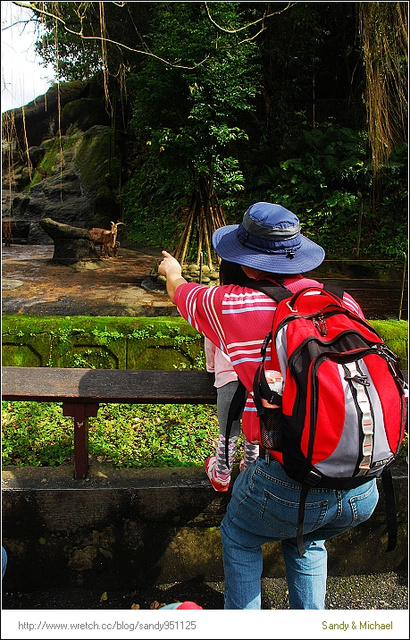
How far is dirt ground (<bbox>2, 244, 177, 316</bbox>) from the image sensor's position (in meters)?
6.78

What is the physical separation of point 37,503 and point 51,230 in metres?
9.11

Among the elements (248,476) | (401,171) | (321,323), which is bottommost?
(248,476)

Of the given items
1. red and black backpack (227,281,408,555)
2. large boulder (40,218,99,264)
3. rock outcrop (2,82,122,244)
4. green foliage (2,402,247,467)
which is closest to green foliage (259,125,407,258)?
large boulder (40,218,99,264)

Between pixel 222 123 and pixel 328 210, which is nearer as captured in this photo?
pixel 222 123

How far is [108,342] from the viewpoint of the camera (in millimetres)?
3557

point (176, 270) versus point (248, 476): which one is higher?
point (176, 270)

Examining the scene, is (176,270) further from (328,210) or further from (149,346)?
(328,210)

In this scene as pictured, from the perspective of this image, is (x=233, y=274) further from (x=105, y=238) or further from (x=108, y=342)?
(x=105, y=238)

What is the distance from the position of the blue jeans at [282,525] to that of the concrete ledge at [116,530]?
2.00 feet

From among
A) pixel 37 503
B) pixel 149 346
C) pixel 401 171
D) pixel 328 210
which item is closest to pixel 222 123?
pixel 328 210

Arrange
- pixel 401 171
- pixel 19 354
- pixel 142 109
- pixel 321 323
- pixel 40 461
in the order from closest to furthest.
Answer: pixel 321 323, pixel 40 461, pixel 19 354, pixel 142 109, pixel 401 171

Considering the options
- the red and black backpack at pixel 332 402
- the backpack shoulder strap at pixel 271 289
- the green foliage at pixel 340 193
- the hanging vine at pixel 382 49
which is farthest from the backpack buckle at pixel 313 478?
the green foliage at pixel 340 193

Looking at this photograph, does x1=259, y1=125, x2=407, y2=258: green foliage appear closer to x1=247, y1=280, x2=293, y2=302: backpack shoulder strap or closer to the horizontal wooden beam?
the horizontal wooden beam

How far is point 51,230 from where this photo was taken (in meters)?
10.5
